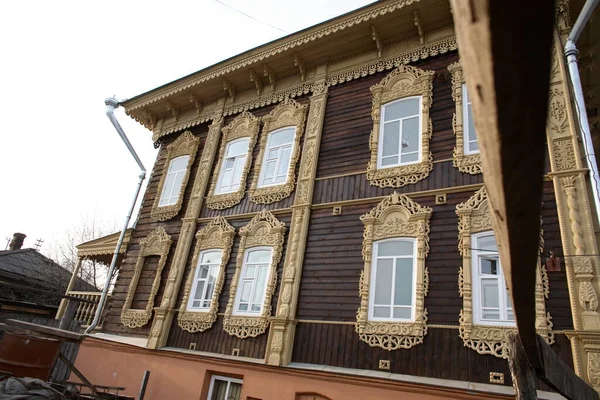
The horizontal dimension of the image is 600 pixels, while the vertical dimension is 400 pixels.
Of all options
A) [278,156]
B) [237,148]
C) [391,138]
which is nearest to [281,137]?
[278,156]

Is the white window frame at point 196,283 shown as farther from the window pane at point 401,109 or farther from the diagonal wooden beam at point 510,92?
the diagonal wooden beam at point 510,92

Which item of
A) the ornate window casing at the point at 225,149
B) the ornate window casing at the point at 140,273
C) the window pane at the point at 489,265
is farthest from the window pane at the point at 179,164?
the window pane at the point at 489,265

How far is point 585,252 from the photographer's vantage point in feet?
20.1

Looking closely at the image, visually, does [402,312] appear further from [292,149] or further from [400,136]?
[292,149]

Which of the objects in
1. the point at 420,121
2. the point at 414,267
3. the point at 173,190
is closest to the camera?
the point at 414,267

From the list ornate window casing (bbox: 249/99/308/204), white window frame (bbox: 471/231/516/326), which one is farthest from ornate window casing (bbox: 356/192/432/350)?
ornate window casing (bbox: 249/99/308/204)

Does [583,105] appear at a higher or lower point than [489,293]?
higher

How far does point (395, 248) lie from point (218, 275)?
4.67 metres

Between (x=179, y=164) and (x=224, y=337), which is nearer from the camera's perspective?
(x=224, y=337)

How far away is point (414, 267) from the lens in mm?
7504

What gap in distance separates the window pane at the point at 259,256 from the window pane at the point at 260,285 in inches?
8.9

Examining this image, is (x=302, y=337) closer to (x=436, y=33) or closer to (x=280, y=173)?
(x=280, y=173)

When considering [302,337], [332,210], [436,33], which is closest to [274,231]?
[332,210]

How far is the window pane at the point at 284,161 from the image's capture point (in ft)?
34.3
